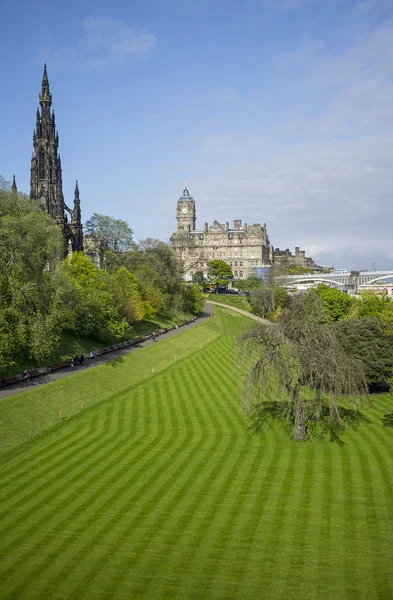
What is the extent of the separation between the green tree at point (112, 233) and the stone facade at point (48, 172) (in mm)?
5165

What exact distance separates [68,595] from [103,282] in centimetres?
4429

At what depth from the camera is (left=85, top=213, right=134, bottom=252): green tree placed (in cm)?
9344

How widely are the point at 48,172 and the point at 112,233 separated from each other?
14.1 m

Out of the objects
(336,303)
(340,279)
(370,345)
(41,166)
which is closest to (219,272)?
(340,279)

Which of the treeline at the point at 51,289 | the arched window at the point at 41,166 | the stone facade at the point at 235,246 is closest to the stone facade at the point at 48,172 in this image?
the arched window at the point at 41,166

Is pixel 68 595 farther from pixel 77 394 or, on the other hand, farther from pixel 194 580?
pixel 77 394

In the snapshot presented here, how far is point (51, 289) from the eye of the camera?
44250mm

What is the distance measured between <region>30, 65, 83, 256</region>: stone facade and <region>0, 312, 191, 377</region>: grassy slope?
18576 mm

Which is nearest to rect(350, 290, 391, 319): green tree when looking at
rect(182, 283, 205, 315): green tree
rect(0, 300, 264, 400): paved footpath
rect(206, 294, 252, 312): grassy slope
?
rect(0, 300, 264, 400): paved footpath

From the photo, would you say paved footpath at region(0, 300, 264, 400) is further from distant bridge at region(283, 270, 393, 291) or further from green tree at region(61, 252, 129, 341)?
distant bridge at region(283, 270, 393, 291)

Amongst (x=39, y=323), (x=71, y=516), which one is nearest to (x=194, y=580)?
(x=71, y=516)

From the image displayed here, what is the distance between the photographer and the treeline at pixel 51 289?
39.5 meters

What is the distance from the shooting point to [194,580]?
16.8 m

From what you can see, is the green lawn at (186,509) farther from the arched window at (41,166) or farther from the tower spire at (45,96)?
the tower spire at (45,96)
